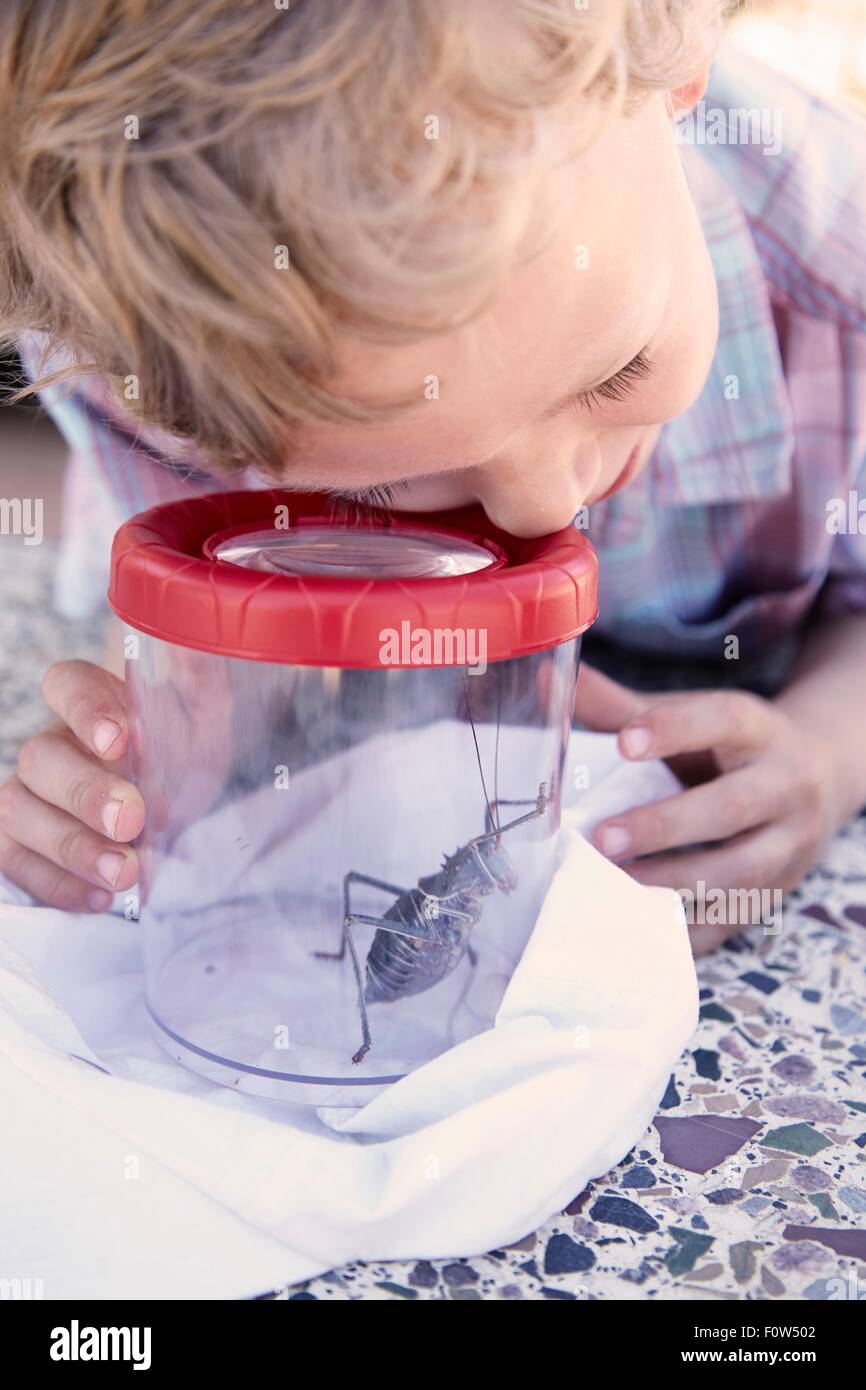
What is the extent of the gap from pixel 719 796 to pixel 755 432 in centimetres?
34

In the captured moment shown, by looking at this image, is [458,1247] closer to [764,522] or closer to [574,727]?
[574,727]

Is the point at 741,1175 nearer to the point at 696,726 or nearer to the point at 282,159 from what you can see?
the point at 696,726

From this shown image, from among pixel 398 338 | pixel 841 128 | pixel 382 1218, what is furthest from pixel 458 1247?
pixel 841 128

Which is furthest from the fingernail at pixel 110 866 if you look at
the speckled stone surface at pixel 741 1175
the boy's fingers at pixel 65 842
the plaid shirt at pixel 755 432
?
the plaid shirt at pixel 755 432

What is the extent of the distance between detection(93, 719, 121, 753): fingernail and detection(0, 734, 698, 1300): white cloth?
0.11 metres

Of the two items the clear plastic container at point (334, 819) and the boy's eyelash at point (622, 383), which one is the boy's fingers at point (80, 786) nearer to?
the clear plastic container at point (334, 819)

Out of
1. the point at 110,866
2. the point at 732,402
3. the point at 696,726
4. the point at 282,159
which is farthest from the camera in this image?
the point at 732,402

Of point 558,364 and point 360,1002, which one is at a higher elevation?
point 558,364

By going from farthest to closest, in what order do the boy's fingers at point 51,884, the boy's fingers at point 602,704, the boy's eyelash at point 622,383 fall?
the boy's fingers at point 602,704 → the boy's fingers at point 51,884 → the boy's eyelash at point 622,383

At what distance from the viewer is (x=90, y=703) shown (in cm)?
58

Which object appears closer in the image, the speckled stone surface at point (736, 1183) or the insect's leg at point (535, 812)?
the speckled stone surface at point (736, 1183)

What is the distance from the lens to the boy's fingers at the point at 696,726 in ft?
2.03

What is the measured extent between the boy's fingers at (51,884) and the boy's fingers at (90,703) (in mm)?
56

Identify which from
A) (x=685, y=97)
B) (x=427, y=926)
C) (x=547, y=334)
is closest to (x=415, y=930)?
(x=427, y=926)
